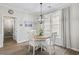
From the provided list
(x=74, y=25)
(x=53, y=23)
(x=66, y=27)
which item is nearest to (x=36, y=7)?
(x=53, y=23)

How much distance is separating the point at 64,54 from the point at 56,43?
0.89 feet

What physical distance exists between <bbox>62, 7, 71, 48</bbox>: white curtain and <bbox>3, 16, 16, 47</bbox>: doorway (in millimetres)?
1024

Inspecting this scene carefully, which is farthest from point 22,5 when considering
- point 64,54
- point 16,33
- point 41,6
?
point 64,54

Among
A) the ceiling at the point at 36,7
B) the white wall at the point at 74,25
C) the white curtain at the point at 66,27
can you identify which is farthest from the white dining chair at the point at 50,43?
the ceiling at the point at 36,7

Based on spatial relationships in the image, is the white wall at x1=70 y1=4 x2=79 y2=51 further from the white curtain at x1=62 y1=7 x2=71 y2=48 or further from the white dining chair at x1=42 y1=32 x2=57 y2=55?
the white dining chair at x1=42 y1=32 x2=57 y2=55

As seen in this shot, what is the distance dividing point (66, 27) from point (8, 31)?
3.87 feet

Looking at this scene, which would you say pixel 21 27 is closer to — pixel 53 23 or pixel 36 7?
pixel 36 7

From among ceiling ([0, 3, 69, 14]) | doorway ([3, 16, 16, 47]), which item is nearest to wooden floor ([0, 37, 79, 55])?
doorway ([3, 16, 16, 47])

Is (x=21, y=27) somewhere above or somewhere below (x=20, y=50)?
above

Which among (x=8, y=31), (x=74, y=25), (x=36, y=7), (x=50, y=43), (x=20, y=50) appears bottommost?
(x=20, y=50)

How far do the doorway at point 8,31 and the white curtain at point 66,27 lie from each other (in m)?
1.02

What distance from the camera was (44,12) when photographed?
6.30ft

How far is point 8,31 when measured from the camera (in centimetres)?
184

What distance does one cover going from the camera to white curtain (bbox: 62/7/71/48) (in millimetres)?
1856
